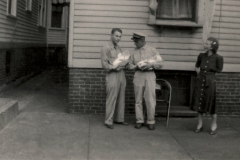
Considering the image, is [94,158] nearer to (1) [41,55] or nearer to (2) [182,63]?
(2) [182,63]

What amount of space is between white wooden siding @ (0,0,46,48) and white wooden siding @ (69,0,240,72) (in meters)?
3.92

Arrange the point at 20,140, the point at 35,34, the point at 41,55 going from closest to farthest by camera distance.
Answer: the point at 20,140
the point at 35,34
the point at 41,55

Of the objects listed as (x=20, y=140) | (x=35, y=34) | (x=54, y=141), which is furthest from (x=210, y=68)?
(x=35, y=34)

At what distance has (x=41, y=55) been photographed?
19.6m

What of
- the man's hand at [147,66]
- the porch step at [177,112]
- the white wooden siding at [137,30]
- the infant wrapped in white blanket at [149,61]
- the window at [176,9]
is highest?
the window at [176,9]

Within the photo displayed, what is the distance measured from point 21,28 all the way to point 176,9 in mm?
7395

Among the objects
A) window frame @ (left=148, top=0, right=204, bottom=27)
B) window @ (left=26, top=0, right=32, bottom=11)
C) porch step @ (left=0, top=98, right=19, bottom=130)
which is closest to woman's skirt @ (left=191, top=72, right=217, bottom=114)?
window frame @ (left=148, top=0, right=204, bottom=27)

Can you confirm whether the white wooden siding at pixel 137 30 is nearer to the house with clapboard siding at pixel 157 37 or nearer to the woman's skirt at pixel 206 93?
the house with clapboard siding at pixel 157 37

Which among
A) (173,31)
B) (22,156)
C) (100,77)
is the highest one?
(173,31)

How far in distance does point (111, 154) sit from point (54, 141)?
3.67 feet

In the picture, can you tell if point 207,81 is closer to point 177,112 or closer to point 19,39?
point 177,112

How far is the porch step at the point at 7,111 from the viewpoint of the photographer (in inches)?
274

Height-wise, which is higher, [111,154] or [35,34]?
[35,34]

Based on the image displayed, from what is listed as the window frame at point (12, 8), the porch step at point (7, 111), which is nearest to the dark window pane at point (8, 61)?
the window frame at point (12, 8)
